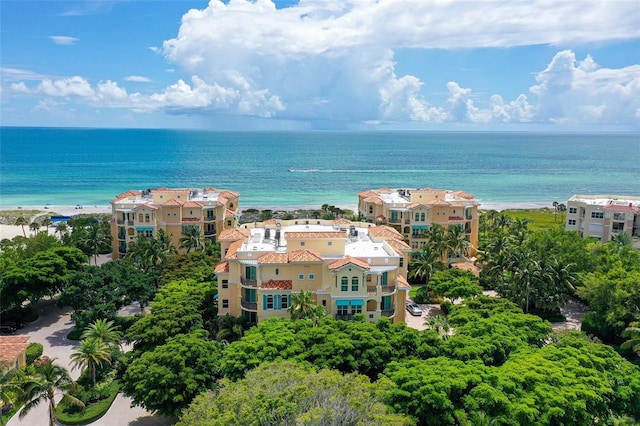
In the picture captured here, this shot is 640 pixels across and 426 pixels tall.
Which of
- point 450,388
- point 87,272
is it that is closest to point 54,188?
point 87,272

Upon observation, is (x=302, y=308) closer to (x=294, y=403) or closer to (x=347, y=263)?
(x=347, y=263)

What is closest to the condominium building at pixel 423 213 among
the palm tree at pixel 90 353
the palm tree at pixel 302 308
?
the palm tree at pixel 302 308

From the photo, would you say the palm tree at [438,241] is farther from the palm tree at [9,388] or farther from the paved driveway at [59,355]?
the palm tree at [9,388]

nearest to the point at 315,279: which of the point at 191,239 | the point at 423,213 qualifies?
the point at 191,239

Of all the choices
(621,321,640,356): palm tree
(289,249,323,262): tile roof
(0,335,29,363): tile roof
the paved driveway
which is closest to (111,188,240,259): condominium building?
the paved driveway

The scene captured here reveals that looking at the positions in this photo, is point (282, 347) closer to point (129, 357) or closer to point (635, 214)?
point (129, 357)

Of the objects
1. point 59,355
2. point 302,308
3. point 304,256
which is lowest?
point 59,355
